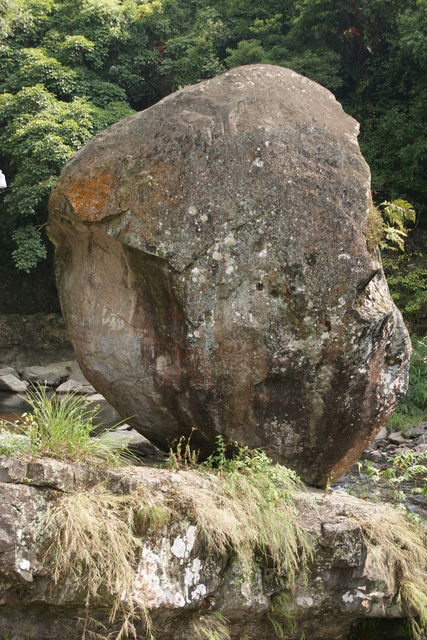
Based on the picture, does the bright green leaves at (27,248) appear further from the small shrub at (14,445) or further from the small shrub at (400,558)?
the small shrub at (400,558)

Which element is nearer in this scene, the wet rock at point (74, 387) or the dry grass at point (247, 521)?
the dry grass at point (247, 521)

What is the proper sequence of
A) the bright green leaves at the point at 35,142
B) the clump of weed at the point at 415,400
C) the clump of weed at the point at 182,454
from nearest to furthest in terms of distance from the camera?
the clump of weed at the point at 182,454
the clump of weed at the point at 415,400
the bright green leaves at the point at 35,142

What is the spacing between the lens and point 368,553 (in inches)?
185

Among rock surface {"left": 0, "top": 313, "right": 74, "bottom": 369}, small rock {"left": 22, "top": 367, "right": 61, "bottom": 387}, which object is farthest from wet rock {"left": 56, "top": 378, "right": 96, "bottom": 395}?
rock surface {"left": 0, "top": 313, "right": 74, "bottom": 369}

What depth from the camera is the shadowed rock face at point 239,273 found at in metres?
5.10

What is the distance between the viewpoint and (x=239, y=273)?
16.7 feet

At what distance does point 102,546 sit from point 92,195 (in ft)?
8.46

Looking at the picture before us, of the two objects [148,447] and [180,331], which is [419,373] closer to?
[148,447]

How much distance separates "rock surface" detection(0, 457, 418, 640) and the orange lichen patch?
1964mm

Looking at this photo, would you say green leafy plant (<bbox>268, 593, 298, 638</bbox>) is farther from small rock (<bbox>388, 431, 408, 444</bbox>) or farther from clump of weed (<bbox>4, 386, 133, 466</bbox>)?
small rock (<bbox>388, 431, 408, 444</bbox>)

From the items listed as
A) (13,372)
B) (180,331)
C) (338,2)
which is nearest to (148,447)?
(180,331)

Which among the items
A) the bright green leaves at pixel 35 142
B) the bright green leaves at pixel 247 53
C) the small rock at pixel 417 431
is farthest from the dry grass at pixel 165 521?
the bright green leaves at pixel 247 53

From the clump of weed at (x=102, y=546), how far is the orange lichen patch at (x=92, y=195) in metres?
2.09

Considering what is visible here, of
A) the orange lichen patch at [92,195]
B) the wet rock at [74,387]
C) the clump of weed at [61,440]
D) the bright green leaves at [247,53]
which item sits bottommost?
the wet rock at [74,387]
